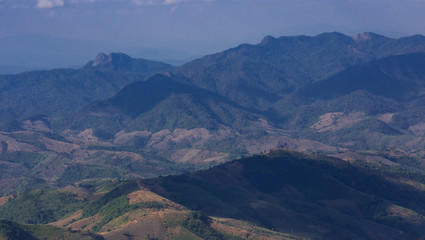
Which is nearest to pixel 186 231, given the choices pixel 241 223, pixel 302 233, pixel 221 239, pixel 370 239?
pixel 221 239

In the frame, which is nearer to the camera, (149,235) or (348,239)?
(149,235)

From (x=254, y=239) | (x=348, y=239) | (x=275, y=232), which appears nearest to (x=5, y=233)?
(x=254, y=239)

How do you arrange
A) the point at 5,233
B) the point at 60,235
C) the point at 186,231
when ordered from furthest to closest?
the point at 186,231, the point at 60,235, the point at 5,233

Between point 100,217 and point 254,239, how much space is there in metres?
51.2

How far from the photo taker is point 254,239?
582 ft

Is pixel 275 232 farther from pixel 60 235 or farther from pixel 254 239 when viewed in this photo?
pixel 60 235

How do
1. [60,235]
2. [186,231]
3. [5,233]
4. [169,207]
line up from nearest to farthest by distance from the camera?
1. [5,233]
2. [60,235]
3. [186,231]
4. [169,207]

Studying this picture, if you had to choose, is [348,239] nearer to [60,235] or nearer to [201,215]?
[201,215]

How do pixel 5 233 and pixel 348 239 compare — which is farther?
pixel 348 239

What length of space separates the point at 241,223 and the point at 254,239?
17.3 metres

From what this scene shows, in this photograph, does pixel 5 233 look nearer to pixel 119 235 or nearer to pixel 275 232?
pixel 119 235

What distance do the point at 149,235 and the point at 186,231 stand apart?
10293mm

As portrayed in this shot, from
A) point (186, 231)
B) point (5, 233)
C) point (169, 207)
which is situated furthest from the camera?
point (169, 207)

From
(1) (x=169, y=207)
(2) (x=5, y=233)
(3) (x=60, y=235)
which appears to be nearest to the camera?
(2) (x=5, y=233)
